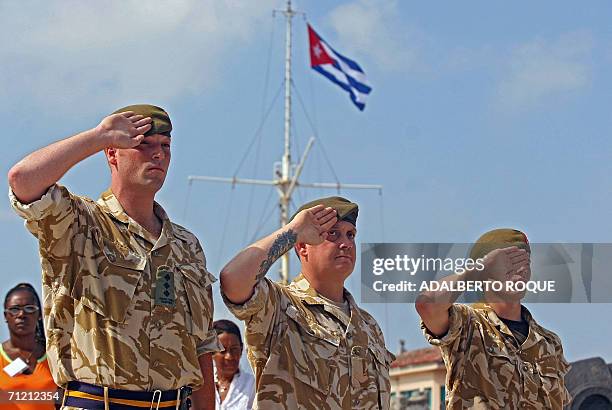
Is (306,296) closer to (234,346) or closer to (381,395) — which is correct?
(381,395)

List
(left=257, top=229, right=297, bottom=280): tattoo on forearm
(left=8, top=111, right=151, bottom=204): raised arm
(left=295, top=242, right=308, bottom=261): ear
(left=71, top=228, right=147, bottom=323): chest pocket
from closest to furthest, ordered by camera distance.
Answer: (left=8, top=111, right=151, bottom=204): raised arm < (left=71, top=228, right=147, bottom=323): chest pocket < (left=257, top=229, right=297, bottom=280): tattoo on forearm < (left=295, top=242, right=308, bottom=261): ear

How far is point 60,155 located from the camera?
457 cm

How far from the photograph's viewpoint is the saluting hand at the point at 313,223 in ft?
18.3

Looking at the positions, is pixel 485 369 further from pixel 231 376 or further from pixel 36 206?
pixel 36 206

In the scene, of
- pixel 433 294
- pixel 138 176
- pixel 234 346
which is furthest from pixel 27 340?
pixel 433 294

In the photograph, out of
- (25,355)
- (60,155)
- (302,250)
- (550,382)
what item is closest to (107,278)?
(60,155)

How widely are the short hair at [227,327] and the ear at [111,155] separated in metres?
2.51

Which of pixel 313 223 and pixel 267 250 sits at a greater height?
pixel 313 223

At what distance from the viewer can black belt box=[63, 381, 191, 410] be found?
4.70 metres

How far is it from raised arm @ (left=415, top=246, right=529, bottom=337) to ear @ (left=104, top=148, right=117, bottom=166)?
Result: 6.14ft

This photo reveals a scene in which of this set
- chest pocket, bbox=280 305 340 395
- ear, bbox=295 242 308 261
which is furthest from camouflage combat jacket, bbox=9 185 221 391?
ear, bbox=295 242 308 261

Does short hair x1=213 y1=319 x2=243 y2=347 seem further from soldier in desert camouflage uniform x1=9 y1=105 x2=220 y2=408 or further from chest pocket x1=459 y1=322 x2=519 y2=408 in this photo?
soldier in desert camouflage uniform x1=9 y1=105 x2=220 y2=408

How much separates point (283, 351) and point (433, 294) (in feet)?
2.98

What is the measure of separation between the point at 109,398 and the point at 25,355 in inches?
76.3
